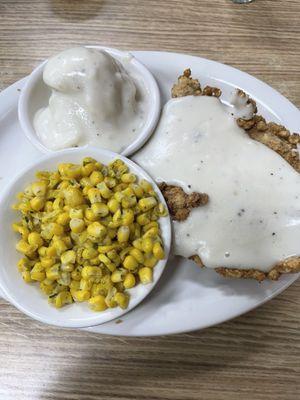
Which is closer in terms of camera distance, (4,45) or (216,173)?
(216,173)

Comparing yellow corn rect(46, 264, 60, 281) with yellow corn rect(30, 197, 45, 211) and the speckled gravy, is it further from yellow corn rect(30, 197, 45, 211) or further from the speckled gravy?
the speckled gravy

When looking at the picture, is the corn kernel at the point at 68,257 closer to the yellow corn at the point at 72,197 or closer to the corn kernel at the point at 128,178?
the yellow corn at the point at 72,197

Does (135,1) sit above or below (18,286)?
above

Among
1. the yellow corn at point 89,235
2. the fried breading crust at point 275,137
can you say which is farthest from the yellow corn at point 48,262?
the fried breading crust at point 275,137

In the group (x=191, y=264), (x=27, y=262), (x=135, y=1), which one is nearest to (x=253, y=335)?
(x=191, y=264)

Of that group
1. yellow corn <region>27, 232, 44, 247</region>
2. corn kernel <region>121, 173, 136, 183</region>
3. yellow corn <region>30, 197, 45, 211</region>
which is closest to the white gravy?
corn kernel <region>121, 173, 136, 183</region>

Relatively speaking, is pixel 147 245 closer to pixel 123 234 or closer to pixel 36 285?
pixel 123 234

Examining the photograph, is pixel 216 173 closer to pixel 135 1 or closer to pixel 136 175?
pixel 136 175
